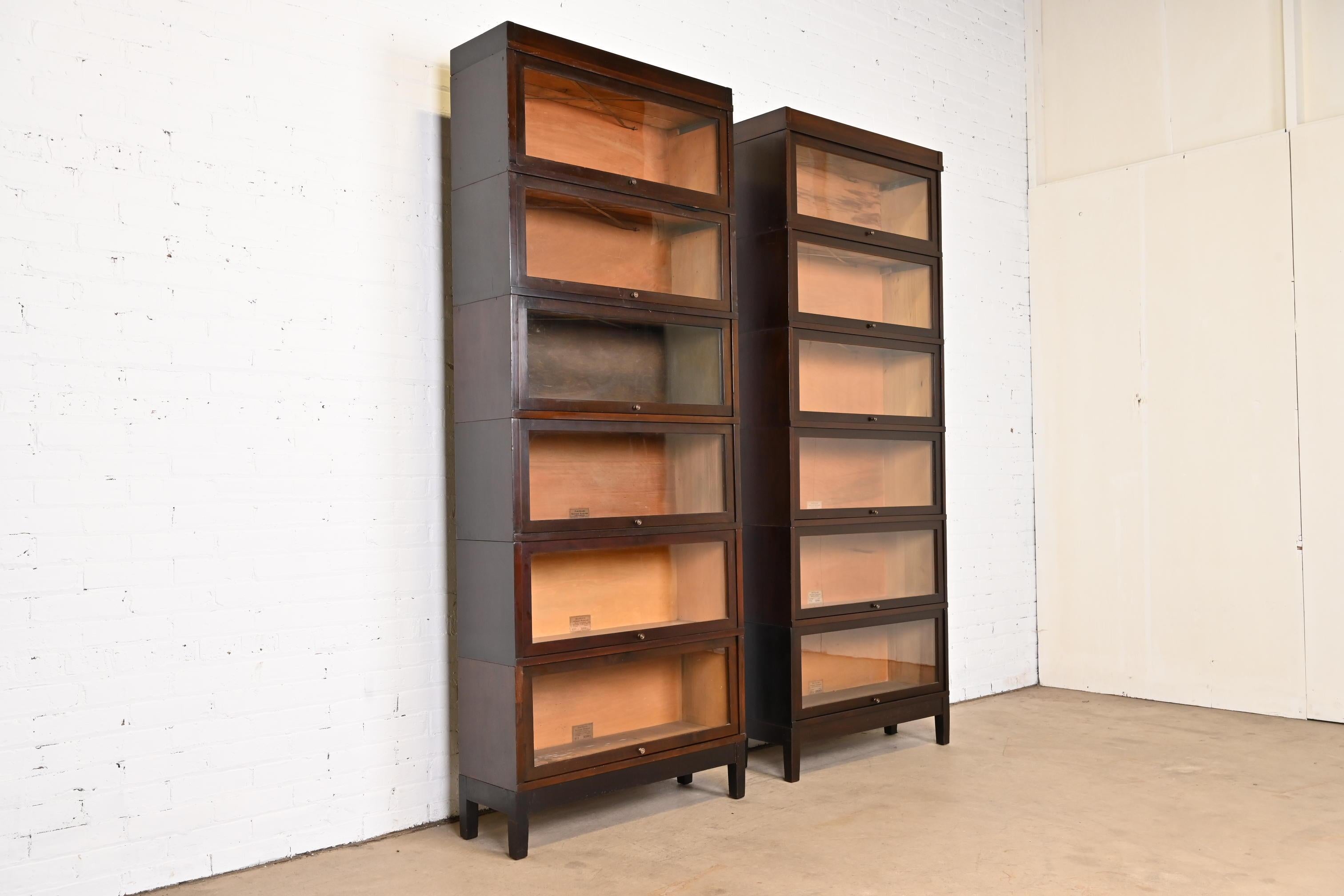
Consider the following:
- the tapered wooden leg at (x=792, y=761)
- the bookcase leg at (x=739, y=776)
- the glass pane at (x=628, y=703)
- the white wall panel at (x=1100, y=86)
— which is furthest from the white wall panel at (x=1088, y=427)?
the glass pane at (x=628, y=703)

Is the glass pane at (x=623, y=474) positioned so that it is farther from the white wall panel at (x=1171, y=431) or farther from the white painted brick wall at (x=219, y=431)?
the white wall panel at (x=1171, y=431)

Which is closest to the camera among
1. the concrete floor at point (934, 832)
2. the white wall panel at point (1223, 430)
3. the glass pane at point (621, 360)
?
the concrete floor at point (934, 832)

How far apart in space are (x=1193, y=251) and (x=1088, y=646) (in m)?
1.96

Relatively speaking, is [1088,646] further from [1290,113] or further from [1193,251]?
[1290,113]

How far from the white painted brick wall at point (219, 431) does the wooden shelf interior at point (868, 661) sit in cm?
136

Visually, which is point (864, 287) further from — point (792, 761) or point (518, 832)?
point (518, 832)

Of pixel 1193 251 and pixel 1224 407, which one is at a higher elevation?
pixel 1193 251

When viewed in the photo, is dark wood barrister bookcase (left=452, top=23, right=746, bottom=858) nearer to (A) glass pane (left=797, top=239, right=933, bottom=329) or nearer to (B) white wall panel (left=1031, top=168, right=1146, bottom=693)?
(A) glass pane (left=797, top=239, right=933, bottom=329)

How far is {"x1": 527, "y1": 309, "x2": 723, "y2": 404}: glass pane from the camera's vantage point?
3.14 m

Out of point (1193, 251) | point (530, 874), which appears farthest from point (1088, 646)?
point (530, 874)

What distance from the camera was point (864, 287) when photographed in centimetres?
421

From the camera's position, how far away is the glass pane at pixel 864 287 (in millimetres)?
3992

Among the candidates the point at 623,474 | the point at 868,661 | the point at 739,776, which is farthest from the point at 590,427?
the point at 868,661

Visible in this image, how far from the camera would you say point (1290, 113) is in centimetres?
470
